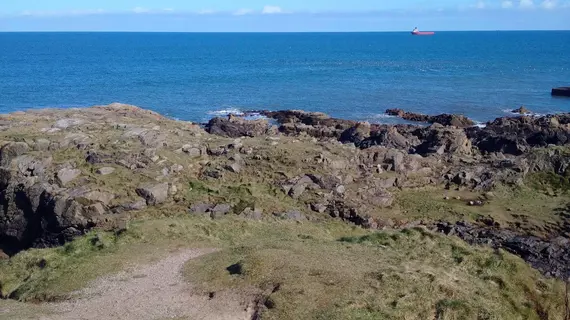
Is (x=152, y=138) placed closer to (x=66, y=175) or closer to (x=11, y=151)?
(x=66, y=175)

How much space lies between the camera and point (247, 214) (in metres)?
32.7

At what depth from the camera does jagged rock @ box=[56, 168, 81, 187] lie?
1340 inches

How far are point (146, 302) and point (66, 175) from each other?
665 inches

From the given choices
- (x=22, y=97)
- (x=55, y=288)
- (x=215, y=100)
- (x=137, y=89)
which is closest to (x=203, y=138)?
(x=55, y=288)

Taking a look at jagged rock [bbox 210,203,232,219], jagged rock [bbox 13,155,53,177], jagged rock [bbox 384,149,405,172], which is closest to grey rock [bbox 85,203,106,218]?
jagged rock [bbox 13,155,53,177]

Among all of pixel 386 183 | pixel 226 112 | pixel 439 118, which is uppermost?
pixel 386 183

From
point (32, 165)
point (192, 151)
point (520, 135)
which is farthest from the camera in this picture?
point (520, 135)

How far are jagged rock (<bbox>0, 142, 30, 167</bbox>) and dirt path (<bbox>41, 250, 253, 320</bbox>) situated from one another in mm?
18508

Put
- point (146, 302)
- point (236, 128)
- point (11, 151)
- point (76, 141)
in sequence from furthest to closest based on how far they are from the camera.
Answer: point (236, 128), point (76, 141), point (11, 151), point (146, 302)

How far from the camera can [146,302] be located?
20.0m

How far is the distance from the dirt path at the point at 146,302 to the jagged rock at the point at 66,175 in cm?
1316

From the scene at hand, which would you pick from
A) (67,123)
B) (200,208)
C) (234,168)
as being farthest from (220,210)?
(67,123)

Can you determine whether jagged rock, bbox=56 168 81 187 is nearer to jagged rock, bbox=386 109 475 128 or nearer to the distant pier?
jagged rock, bbox=386 109 475 128

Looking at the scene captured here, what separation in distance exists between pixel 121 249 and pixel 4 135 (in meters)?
20.5
